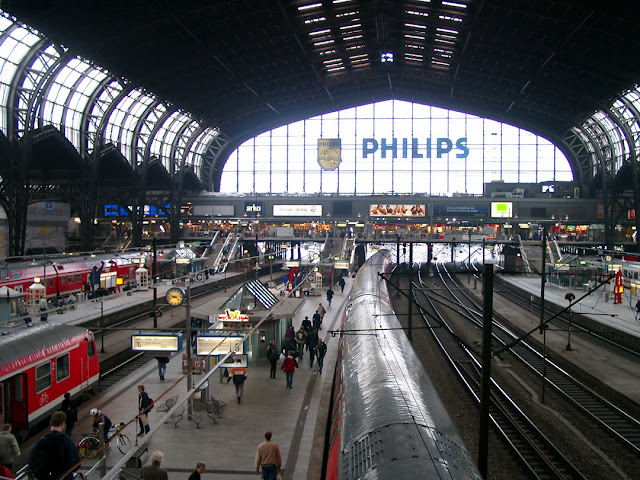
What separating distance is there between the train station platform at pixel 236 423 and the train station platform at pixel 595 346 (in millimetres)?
5915

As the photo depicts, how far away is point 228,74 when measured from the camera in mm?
46062

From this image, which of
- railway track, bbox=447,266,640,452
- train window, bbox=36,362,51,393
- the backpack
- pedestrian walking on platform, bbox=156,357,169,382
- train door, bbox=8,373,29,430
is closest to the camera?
the backpack

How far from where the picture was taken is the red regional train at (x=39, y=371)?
38.8 feet

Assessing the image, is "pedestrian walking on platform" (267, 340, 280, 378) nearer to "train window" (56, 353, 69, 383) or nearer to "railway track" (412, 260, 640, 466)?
"train window" (56, 353, 69, 383)

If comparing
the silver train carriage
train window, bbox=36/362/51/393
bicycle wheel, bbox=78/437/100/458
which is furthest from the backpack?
the silver train carriage

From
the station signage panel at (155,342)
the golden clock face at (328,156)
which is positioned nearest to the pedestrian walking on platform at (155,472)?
the station signage panel at (155,342)

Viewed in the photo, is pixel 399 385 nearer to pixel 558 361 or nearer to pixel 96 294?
pixel 558 361

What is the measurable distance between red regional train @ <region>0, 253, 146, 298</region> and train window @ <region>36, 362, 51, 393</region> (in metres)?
14.1

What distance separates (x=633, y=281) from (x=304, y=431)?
2619 cm

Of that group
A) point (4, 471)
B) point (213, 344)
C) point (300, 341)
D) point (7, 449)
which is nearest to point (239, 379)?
point (213, 344)

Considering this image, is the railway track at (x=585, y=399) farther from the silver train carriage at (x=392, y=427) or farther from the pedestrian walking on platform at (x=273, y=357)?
the pedestrian walking on platform at (x=273, y=357)

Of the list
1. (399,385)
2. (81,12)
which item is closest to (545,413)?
(399,385)

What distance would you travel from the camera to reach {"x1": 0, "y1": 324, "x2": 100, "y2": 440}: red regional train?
465 inches

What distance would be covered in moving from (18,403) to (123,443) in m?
3.04
